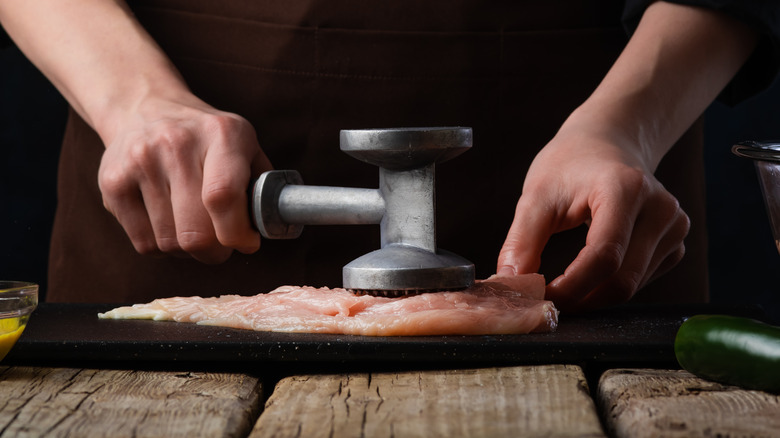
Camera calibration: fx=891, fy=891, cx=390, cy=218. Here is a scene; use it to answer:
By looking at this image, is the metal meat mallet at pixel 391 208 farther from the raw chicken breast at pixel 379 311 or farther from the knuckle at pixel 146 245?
the knuckle at pixel 146 245

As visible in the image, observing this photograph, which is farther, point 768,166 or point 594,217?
point 594,217

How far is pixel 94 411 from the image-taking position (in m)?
1.02

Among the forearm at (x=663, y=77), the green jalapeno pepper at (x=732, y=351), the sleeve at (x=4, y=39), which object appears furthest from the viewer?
the sleeve at (x=4, y=39)

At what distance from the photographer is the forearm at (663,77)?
6.13ft

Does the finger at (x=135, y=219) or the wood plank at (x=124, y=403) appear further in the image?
the finger at (x=135, y=219)

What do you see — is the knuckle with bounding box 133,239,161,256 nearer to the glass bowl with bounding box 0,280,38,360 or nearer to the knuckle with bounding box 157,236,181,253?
the knuckle with bounding box 157,236,181,253

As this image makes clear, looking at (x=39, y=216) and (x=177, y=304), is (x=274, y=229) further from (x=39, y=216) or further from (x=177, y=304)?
(x=39, y=216)

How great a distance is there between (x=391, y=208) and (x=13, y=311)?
65 centimetres

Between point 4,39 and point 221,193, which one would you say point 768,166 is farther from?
point 4,39

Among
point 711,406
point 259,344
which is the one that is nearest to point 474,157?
point 259,344

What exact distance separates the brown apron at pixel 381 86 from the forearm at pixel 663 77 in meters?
0.26

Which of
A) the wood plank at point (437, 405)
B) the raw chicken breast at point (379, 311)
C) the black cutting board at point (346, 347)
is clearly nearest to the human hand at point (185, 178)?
the raw chicken breast at point (379, 311)

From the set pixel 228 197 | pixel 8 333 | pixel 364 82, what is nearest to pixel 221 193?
pixel 228 197

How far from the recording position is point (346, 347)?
4.11 ft
